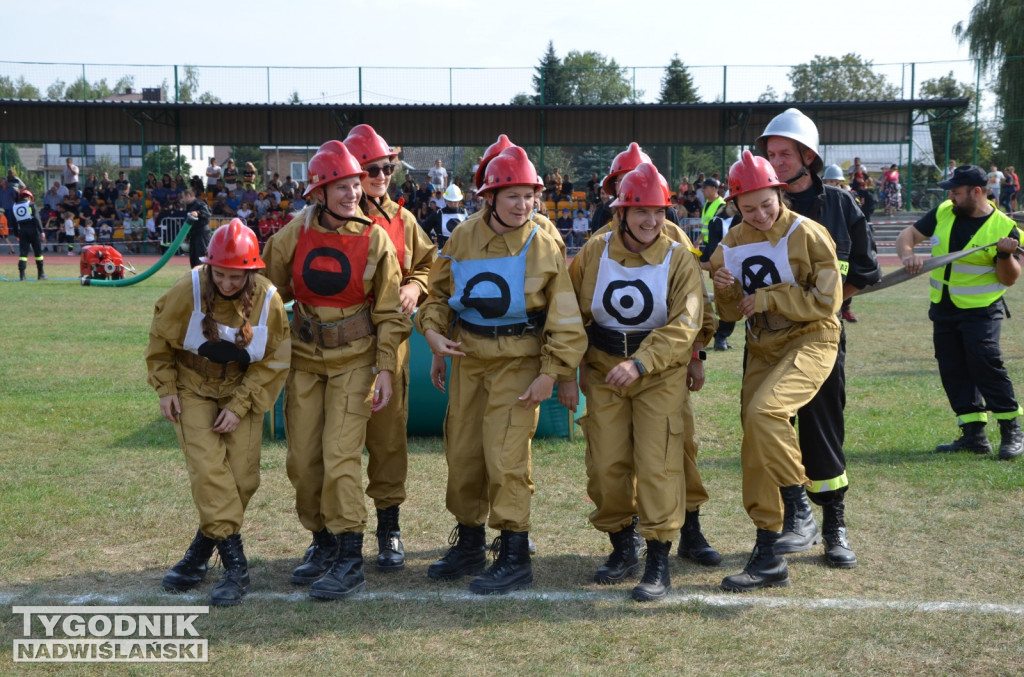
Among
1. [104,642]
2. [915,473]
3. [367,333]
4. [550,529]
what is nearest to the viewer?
[104,642]

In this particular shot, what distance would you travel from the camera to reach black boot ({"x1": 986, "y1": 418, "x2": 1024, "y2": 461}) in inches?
289

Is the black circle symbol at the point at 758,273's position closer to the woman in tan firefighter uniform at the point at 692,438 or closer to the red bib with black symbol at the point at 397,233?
the woman in tan firefighter uniform at the point at 692,438

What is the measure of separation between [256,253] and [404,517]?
7.02 feet

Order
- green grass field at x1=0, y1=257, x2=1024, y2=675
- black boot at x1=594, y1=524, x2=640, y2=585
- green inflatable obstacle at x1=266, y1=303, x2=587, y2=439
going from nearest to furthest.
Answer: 1. green grass field at x1=0, y1=257, x2=1024, y2=675
2. black boot at x1=594, y1=524, x2=640, y2=585
3. green inflatable obstacle at x1=266, y1=303, x2=587, y2=439

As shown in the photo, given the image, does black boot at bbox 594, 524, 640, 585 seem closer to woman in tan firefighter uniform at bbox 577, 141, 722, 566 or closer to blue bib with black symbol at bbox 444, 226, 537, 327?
woman in tan firefighter uniform at bbox 577, 141, 722, 566

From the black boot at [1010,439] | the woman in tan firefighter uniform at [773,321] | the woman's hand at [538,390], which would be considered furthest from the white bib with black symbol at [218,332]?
the black boot at [1010,439]

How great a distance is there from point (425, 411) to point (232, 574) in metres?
3.25

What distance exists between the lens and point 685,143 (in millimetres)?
33875

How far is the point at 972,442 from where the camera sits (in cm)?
755

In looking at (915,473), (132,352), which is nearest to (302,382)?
(915,473)

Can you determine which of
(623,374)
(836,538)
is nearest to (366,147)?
(623,374)

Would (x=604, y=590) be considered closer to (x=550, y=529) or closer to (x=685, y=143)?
(x=550, y=529)

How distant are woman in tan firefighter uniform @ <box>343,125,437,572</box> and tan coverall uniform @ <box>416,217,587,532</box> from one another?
1.10 feet

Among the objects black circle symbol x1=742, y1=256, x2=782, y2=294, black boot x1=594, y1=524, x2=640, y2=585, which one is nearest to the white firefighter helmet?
black circle symbol x1=742, y1=256, x2=782, y2=294
